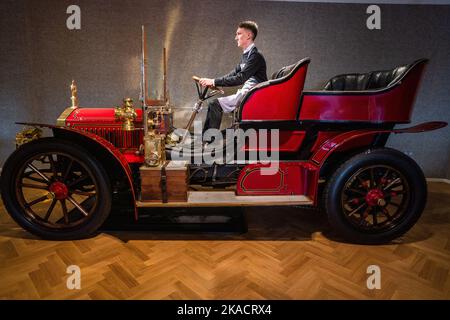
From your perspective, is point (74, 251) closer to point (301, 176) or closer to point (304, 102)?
point (301, 176)

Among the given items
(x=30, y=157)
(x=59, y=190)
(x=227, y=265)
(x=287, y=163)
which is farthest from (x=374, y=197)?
(x=30, y=157)

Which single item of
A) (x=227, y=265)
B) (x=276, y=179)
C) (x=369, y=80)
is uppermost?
(x=369, y=80)

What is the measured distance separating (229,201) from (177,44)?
2509 mm

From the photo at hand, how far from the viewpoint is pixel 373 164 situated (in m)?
2.25

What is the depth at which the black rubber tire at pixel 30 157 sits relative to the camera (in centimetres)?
219

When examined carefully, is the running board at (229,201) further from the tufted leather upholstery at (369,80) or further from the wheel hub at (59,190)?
the tufted leather upholstery at (369,80)

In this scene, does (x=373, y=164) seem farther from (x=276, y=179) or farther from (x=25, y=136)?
(x=25, y=136)

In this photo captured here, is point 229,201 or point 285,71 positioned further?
point 285,71

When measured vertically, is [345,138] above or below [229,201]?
above

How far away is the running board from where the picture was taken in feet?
7.30

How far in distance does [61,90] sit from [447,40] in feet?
17.3

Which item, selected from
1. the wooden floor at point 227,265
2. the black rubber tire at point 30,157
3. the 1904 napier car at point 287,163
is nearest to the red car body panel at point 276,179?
the 1904 napier car at point 287,163

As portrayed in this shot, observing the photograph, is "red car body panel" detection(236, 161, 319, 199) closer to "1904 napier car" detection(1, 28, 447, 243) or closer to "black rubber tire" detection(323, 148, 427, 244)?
"1904 napier car" detection(1, 28, 447, 243)
